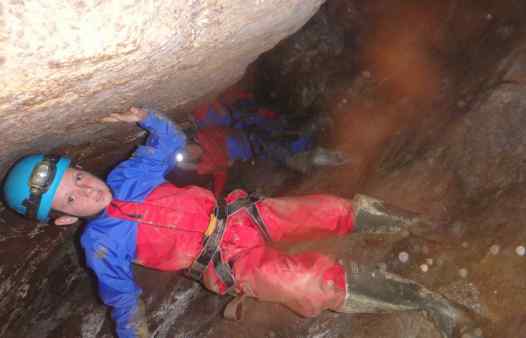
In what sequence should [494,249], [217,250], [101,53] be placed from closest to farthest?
[101,53] < [494,249] < [217,250]

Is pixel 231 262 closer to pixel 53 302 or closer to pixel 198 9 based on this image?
pixel 198 9

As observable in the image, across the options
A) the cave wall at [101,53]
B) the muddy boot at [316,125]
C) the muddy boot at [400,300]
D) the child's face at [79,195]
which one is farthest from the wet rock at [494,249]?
the muddy boot at [316,125]

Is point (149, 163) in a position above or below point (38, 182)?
below

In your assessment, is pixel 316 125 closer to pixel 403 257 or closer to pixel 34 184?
pixel 403 257

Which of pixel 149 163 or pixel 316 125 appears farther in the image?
pixel 316 125

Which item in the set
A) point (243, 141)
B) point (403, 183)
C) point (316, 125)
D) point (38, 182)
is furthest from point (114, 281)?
point (316, 125)

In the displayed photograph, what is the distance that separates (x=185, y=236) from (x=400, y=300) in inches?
71.9

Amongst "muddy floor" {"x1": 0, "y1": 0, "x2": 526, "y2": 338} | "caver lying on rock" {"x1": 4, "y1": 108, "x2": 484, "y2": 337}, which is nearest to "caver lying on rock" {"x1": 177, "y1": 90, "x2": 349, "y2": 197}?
"muddy floor" {"x1": 0, "y1": 0, "x2": 526, "y2": 338}

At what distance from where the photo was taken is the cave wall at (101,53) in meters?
1.59

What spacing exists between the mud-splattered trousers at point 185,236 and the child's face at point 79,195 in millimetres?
126

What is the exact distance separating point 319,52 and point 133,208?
5.02 meters

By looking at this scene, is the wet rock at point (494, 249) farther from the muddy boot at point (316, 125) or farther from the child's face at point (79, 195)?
the muddy boot at point (316, 125)

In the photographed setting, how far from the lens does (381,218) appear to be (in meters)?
3.26

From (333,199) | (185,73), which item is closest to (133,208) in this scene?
(185,73)
